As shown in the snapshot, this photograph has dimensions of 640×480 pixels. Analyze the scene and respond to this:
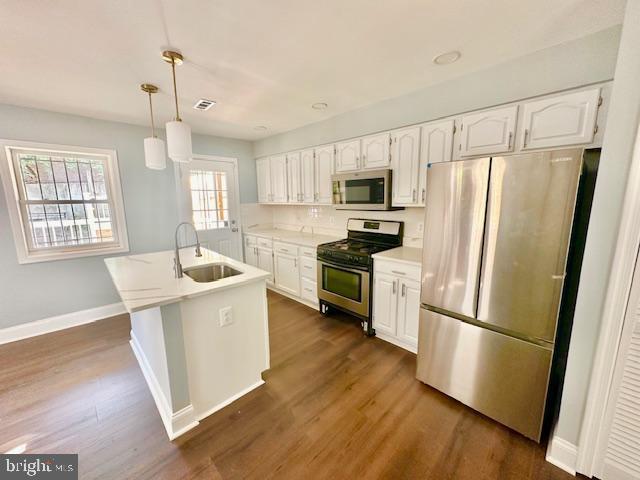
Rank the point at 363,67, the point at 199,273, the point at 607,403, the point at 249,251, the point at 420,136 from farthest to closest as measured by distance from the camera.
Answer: the point at 249,251 → the point at 420,136 → the point at 199,273 → the point at 363,67 → the point at 607,403


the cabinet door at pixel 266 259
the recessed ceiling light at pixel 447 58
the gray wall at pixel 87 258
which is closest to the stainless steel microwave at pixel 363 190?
the recessed ceiling light at pixel 447 58

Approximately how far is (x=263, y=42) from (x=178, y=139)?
2.88 ft

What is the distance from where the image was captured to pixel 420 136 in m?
2.44

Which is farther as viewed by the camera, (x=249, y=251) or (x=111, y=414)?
(x=249, y=251)

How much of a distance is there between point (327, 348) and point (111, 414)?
5.74 ft

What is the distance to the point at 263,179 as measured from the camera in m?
4.48

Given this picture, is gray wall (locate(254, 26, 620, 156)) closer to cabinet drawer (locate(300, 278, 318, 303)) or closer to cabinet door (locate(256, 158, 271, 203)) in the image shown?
cabinet door (locate(256, 158, 271, 203))

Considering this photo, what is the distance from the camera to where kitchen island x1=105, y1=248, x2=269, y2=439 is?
1.55m

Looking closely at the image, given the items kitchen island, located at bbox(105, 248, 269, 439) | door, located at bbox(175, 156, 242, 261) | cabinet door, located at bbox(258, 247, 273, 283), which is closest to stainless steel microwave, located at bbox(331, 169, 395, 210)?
cabinet door, located at bbox(258, 247, 273, 283)

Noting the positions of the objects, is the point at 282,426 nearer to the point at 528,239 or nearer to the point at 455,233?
the point at 455,233

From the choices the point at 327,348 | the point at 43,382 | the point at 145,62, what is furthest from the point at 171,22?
the point at 43,382

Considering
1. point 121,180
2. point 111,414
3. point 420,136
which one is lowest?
point 111,414

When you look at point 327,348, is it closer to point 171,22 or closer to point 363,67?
point 363,67

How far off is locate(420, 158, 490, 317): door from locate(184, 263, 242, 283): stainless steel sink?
1.65 meters
